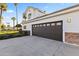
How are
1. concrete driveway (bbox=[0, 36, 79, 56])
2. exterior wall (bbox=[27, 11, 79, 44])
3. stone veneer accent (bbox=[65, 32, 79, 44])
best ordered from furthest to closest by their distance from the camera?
1. exterior wall (bbox=[27, 11, 79, 44])
2. stone veneer accent (bbox=[65, 32, 79, 44])
3. concrete driveway (bbox=[0, 36, 79, 56])

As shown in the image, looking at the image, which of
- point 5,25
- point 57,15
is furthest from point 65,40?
point 5,25

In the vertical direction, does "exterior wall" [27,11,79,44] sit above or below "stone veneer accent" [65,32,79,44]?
above

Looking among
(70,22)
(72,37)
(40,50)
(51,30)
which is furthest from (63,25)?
(40,50)

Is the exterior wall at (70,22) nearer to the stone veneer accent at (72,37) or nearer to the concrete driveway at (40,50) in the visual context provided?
the stone veneer accent at (72,37)

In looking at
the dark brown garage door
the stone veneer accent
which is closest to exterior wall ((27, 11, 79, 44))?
the stone veneer accent

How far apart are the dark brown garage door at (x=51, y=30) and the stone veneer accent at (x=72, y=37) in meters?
1.04

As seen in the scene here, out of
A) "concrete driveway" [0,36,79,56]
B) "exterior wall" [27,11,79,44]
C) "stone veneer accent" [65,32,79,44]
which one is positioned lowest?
"concrete driveway" [0,36,79,56]

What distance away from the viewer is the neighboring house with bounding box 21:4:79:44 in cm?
1142

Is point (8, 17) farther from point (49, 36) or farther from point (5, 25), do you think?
point (49, 36)

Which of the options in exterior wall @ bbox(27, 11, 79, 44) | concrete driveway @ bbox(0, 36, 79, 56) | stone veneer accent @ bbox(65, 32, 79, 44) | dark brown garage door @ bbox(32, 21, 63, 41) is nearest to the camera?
concrete driveway @ bbox(0, 36, 79, 56)

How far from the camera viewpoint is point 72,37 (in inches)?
462

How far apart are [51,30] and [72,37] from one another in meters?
3.97

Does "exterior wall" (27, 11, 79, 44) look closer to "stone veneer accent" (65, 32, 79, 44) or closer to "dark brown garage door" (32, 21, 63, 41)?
"stone veneer accent" (65, 32, 79, 44)

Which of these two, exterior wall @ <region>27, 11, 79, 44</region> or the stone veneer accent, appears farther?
exterior wall @ <region>27, 11, 79, 44</region>
